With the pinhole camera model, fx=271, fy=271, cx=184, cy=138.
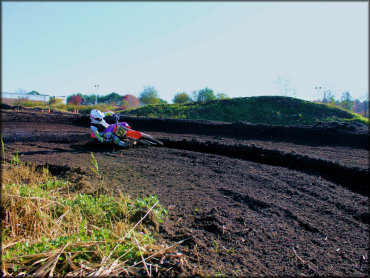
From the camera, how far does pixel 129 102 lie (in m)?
20.1

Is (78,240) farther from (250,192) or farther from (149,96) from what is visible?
(149,96)

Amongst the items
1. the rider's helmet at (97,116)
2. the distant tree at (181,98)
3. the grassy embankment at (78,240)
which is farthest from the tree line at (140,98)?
the grassy embankment at (78,240)

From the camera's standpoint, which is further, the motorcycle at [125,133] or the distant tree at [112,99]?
the distant tree at [112,99]

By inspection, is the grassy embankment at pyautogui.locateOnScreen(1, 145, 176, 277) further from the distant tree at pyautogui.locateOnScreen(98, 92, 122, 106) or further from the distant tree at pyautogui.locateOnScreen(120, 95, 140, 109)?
the distant tree at pyautogui.locateOnScreen(120, 95, 140, 109)

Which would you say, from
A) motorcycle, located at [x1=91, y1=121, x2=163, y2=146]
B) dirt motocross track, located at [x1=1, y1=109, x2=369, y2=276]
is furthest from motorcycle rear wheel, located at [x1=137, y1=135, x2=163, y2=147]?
dirt motocross track, located at [x1=1, y1=109, x2=369, y2=276]

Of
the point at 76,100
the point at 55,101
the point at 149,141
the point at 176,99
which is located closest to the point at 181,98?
the point at 176,99

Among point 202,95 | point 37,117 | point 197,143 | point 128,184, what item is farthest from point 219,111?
point 128,184

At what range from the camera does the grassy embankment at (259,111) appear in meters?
13.5

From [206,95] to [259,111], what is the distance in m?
3.21

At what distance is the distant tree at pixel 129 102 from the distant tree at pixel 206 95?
5.75 m

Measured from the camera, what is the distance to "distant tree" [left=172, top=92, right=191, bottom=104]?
54.6ft

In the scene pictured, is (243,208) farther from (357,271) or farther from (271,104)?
(271,104)

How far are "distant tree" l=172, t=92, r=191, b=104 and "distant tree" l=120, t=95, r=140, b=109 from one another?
12.9ft

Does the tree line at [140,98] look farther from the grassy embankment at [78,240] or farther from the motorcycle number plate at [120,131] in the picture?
the grassy embankment at [78,240]
